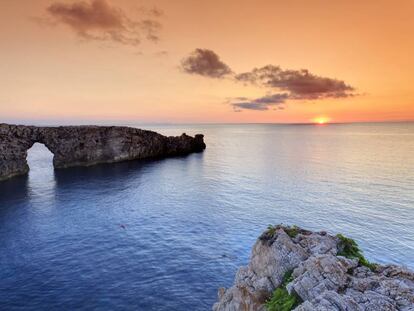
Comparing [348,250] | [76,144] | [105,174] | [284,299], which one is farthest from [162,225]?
[76,144]

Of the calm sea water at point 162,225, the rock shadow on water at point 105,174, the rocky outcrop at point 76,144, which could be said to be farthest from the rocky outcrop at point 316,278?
the rocky outcrop at point 76,144

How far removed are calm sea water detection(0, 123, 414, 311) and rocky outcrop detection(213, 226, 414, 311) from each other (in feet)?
54.5

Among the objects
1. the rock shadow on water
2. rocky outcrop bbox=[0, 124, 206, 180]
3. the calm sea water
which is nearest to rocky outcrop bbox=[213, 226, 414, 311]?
the calm sea water

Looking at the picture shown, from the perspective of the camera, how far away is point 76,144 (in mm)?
126625

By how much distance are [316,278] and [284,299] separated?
2623 millimetres

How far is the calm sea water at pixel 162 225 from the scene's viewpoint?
40.4 metres

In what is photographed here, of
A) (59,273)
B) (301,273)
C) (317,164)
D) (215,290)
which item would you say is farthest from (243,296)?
(317,164)

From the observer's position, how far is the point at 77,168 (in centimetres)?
12244

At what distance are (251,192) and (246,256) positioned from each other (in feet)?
137

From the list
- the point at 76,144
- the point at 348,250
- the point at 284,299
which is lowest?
the point at 284,299

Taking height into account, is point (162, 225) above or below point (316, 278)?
below

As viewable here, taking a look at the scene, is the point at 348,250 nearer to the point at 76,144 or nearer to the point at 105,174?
the point at 105,174

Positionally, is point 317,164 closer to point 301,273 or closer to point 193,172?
point 193,172

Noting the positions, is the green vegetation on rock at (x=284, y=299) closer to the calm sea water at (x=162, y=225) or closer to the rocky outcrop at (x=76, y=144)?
the calm sea water at (x=162, y=225)
